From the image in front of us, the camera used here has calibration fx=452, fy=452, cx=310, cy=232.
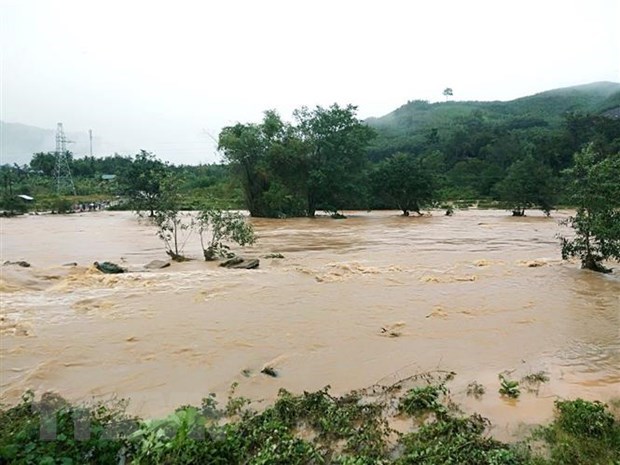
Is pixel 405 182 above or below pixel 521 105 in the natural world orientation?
below

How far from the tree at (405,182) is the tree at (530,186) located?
4994 millimetres

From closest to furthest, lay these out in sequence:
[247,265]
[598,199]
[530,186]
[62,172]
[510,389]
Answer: [510,389] → [598,199] → [247,265] → [530,186] → [62,172]

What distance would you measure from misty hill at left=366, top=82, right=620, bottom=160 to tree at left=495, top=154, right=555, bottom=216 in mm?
31300

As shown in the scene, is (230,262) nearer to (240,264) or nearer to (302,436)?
(240,264)

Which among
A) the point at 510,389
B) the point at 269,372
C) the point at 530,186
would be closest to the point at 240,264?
the point at 269,372

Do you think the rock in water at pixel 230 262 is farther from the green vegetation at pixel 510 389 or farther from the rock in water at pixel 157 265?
the green vegetation at pixel 510 389

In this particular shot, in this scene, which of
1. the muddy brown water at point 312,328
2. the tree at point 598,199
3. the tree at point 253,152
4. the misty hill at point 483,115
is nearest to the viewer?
the muddy brown water at point 312,328

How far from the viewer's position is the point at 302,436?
3.40 m

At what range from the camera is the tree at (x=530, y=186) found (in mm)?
28312

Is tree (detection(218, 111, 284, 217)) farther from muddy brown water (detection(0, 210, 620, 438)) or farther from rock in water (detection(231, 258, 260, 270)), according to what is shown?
rock in water (detection(231, 258, 260, 270))

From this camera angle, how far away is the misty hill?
62.7 metres

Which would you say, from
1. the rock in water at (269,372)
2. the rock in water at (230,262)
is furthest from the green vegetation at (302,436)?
the rock in water at (230,262)

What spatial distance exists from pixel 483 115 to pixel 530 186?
57.7 meters

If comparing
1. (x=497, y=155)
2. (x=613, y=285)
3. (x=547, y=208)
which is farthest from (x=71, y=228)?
(x=497, y=155)
